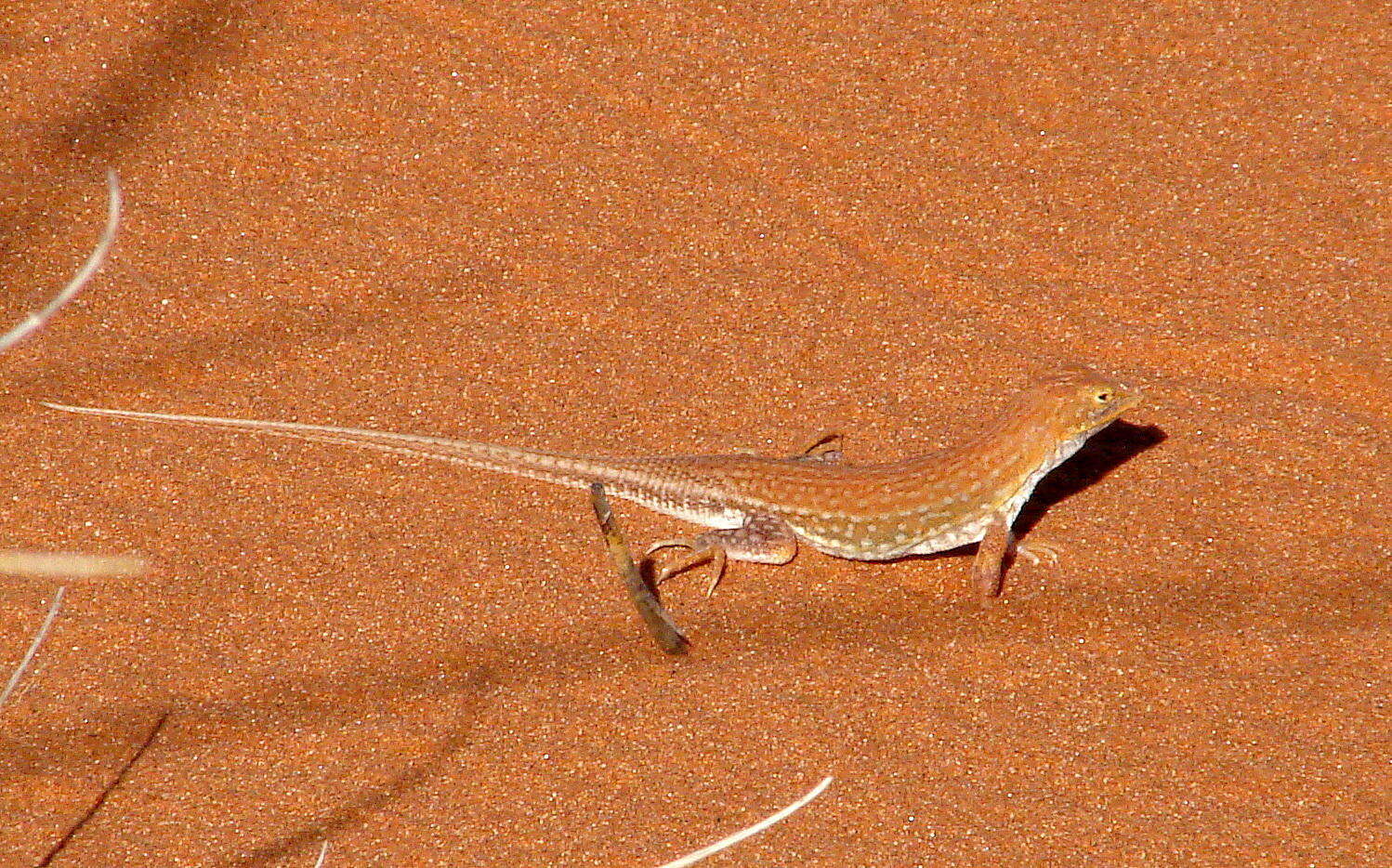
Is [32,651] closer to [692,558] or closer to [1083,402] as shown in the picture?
[692,558]

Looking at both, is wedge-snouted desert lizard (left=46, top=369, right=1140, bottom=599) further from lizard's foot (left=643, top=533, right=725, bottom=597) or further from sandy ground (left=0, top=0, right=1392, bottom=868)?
sandy ground (left=0, top=0, right=1392, bottom=868)

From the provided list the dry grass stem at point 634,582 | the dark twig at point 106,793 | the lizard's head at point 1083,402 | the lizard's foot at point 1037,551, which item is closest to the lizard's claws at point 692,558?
the dry grass stem at point 634,582

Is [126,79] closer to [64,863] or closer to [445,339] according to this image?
[445,339]

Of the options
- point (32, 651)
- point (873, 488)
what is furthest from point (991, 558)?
point (32, 651)

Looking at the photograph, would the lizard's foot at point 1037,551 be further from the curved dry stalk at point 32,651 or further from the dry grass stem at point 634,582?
the curved dry stalk at point 32,651

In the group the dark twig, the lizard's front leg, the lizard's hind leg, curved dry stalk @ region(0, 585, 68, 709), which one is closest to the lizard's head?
the lizard's front leg

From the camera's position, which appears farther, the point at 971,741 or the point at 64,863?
the point at 971,741

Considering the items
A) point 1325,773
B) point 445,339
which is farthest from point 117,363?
point 1325,773
